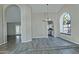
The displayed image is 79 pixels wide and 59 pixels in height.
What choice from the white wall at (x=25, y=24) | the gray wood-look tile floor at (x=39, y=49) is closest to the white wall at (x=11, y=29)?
the white wall at (x=25, y=24)

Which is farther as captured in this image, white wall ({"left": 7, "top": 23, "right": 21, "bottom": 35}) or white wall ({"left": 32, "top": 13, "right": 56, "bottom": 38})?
white wall ({"left": 7, "top": 23, "right": 21, "bottom": 35})

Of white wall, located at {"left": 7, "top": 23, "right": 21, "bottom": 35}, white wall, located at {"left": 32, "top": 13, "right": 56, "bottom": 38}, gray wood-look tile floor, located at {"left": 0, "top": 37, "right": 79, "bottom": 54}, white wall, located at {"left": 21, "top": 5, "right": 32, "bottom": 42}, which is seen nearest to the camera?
gray wood-look tile floor, located at {"left": 0, "top": 37, "right": 79, "bottom": 54}

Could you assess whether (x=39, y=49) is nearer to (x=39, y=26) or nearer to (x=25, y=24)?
(x=25, y=24)

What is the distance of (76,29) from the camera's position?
28.1 feet

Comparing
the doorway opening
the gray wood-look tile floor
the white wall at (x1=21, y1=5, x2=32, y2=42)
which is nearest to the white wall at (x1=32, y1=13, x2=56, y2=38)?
the doorway opening

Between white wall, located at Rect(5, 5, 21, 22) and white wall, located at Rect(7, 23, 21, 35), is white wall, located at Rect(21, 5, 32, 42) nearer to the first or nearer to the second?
white wall, located at Rect(5, 5, 21, 22)

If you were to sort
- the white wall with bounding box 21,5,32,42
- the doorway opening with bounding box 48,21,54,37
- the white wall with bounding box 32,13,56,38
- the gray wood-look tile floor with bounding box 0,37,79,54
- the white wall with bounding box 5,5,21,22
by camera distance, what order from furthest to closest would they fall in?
1. the doorway opening with bounding box 48,21,54,37
2. the white wall with bounding box 32,13,56,38
3. the white wall with bounding box 5,5,21,22
4. the white wall with bounding box 21,5,32,42
5. the gray wood-look tile floor with bounding box 0,37,79,54

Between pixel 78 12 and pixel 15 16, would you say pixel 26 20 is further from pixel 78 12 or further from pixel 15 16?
pixel 78 12

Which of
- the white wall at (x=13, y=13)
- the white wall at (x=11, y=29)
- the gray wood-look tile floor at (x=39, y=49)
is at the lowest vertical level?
the gray wood-look tile floor at (x=39, y=49)

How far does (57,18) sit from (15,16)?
197 inches

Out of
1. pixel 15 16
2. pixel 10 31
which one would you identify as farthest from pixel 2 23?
pixel 10 31

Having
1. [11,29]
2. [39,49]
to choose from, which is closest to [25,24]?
[39,49]

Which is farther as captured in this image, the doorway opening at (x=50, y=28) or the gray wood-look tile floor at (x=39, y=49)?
the doorway opening at (x=50, y=28)

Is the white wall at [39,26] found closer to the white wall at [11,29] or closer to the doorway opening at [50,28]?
the doorway opening at [50,28]
